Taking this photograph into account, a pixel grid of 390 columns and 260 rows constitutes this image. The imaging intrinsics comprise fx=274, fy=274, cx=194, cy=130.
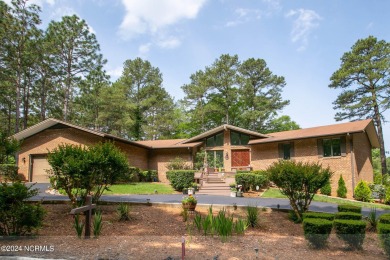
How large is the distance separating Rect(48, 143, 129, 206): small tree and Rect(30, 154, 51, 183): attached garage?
14.9m

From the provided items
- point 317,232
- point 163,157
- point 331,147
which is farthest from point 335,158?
point 163,157

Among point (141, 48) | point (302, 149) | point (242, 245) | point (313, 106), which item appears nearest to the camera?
point (242, 245)

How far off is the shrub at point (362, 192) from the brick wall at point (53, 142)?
1554 cm

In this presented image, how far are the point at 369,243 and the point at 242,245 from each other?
9.30ft

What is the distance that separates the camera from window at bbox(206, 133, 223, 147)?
2427cm

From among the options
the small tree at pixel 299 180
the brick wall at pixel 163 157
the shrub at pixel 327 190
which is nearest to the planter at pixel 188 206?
the small tree at pixel 299 180

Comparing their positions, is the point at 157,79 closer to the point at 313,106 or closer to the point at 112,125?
the point at 112,125

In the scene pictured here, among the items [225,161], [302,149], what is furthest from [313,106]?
[225,161]

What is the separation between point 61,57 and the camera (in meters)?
29.6

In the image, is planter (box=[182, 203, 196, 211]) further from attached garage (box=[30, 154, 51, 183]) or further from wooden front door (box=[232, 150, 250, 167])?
attached garage (box=[30, 154, 51, 183])

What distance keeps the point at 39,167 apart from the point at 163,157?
9.97 metres

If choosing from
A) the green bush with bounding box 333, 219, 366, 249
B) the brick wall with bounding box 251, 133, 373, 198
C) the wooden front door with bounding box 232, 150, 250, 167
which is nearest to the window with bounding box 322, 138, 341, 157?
the brick wall with bounding box 251, 133, 373, 198

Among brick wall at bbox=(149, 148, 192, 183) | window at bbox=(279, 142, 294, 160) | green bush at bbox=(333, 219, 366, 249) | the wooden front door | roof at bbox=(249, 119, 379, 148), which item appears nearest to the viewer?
green bush at bbox=(333, 219, 366, 249)

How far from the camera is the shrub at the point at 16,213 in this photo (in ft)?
19.3
